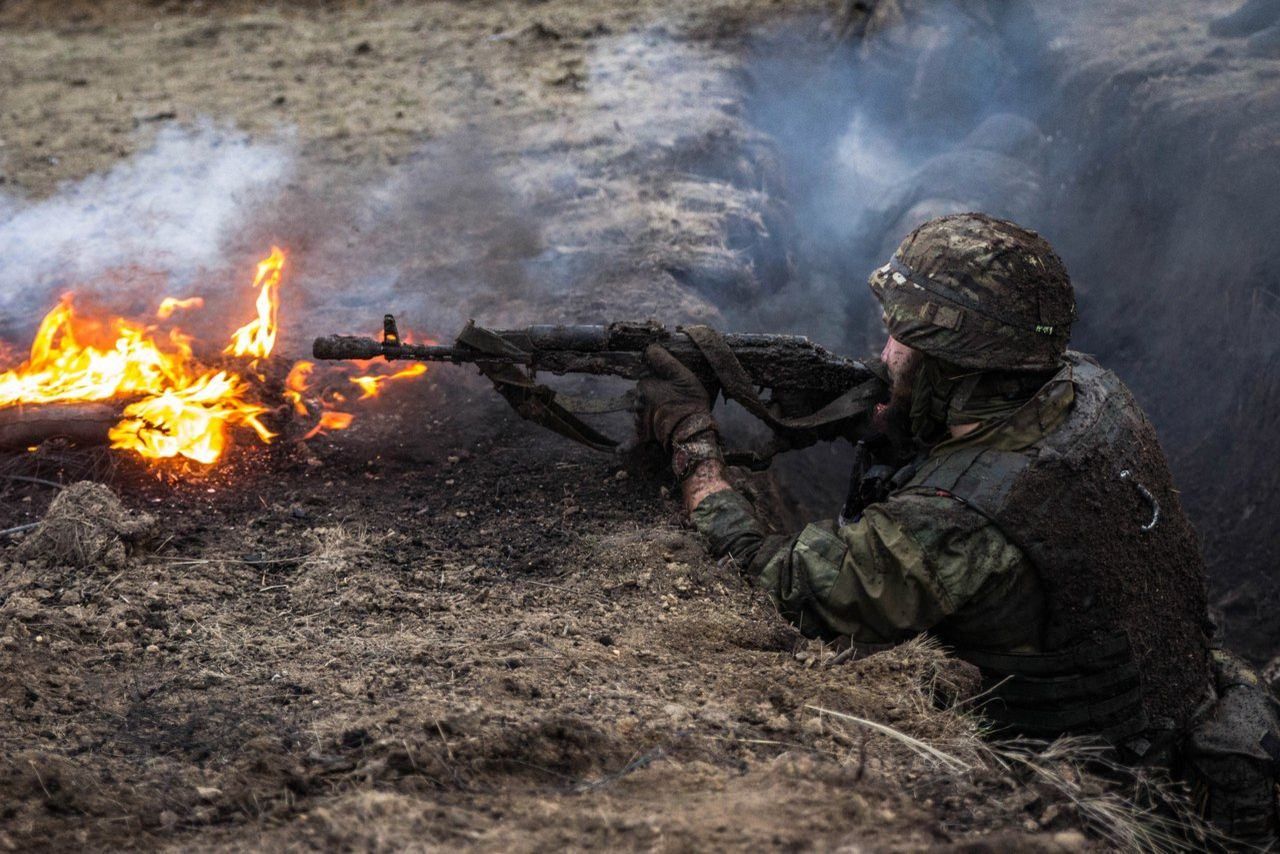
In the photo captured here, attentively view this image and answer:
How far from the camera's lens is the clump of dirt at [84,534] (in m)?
3.89

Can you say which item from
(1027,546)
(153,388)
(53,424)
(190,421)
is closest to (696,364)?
(1027,546)

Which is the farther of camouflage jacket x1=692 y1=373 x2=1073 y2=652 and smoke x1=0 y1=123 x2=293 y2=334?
smoke x1=0 y1=123 x2=293 y2=334

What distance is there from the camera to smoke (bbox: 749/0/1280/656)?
6.05 meters

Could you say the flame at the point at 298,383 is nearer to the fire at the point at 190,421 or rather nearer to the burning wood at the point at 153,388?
the burning wood at the point at 153,388

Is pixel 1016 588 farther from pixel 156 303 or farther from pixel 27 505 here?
pixel 156 303

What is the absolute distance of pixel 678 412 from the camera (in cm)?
442

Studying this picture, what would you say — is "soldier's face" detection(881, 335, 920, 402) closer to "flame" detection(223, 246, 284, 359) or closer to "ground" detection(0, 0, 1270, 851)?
"ground" detection(0, 0, 1270, 851)

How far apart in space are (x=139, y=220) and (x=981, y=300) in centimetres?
559

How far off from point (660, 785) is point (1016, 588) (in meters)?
1.58

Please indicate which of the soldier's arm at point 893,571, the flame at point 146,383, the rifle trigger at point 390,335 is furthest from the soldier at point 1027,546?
the flame at point 146,383

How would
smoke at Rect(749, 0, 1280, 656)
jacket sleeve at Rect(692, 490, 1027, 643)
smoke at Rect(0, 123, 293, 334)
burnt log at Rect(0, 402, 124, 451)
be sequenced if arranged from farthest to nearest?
smoke at Rect(0, 123, 293, 334)
smoke at Rect(749, 0, 1280, 656)
burnt log at Rect(0, 402, 124, 451)
jacket sleeve at Rect(692, 490, 1027, 643)

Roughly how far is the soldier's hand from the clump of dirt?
6.61 ft

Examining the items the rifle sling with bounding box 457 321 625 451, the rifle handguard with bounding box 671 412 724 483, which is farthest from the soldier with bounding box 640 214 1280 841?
the rifle sling with bounding box 457 321 625 451

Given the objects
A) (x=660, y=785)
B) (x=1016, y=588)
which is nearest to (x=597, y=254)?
(x=1016, y=588)
